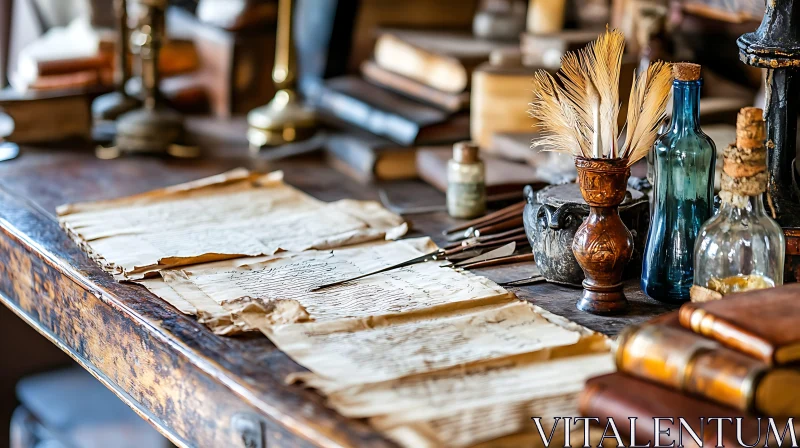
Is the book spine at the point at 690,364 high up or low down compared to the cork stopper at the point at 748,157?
down

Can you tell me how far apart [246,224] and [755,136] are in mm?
795

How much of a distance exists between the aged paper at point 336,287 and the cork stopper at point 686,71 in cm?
32

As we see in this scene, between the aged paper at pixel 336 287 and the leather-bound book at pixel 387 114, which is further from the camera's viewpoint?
the leather-bound book at pixel 387 114

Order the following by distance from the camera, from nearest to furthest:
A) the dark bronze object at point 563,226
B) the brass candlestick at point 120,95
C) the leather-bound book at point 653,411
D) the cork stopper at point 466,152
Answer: the leather-bound book at point 653,411 < the dark bronze object at point 563,226 < the cork stopper at point 466,152 < the brass candlestick at point 120,95

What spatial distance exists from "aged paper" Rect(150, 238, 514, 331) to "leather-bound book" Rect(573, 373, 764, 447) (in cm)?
31

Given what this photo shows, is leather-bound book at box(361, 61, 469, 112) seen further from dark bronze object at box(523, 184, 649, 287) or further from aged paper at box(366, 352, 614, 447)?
aged paper at box(366, 352, 614, 447)

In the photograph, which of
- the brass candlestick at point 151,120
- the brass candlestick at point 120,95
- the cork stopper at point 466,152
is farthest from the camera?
the brass candlestick at point 120,95

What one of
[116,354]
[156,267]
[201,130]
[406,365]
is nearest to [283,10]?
[201,130]

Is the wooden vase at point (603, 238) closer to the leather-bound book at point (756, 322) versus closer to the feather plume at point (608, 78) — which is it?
the feather plume at point (608, 78)

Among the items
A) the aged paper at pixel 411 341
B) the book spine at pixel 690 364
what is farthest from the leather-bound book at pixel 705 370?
the aged paper at pixel 411 341

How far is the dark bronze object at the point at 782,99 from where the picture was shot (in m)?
1.19

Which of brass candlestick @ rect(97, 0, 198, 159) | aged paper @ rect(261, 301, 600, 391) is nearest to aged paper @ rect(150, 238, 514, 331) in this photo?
aged paper @ rect(261, 301, 600, 391)

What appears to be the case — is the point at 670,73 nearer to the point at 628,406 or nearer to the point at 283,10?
the point at 628,406

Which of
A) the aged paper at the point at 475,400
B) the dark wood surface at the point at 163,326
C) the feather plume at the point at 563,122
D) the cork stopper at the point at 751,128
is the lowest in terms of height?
the dark wood surface at the point at 163,326
